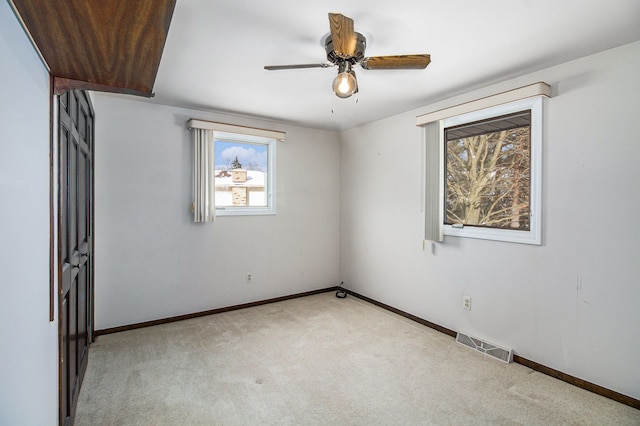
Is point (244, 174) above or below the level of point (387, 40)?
below

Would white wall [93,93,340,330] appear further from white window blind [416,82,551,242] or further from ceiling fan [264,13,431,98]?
ceiling fan [264,13,431,98]

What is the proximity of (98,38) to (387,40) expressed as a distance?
68.6 inches

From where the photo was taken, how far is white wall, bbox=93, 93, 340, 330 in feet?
10.6

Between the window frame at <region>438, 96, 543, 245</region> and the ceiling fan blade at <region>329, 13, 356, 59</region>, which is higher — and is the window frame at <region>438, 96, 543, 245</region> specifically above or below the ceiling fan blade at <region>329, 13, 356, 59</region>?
below

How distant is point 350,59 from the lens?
2074mm

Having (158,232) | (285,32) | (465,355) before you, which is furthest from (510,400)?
(158,232)

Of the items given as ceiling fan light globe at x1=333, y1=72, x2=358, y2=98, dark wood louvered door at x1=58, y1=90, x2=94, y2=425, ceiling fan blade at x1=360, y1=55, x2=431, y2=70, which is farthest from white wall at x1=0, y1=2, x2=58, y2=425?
ceiling fan blade at x1=360, y1=55, x2=431, y2=70

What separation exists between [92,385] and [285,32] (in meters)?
2.82

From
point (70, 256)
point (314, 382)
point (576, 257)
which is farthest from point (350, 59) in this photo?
point (314, 382)

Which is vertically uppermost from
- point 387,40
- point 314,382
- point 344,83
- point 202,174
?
point 387,40

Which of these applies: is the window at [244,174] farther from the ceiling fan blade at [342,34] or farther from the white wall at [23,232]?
the white wall at [23,232]

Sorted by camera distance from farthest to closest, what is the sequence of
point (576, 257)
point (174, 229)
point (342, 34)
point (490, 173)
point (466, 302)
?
point (174, 229)
point (466, 302)
point (490, 173)
point (576, 257)
point (342, 34)

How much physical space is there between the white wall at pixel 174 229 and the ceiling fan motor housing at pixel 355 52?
2162 millimetres

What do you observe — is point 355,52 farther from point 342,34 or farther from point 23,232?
point 23,232
